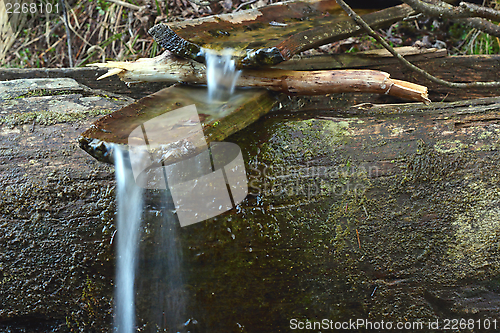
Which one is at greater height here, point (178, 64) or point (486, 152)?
point (178, 64)

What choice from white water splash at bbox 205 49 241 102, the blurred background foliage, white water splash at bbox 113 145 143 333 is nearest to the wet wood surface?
white water splash at bbox 205 49 241 102

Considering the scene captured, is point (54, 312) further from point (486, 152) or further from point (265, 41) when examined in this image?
point (486, 152)

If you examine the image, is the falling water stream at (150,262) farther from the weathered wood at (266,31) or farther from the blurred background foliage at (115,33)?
the blurred background foliage at (115,33)

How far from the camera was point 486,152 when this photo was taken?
1688 mm

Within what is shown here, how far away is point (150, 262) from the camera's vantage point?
1.61m

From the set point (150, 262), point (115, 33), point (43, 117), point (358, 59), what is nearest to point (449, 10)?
point (358, 59)

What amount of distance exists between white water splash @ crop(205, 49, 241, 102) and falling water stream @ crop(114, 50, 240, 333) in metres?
0.65

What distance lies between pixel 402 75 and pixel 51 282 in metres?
2.62

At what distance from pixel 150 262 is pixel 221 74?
1038 millimetres

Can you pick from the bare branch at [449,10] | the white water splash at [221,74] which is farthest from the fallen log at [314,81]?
Result: the bare branch at [449,10]

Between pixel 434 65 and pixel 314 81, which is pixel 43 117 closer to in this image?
pixel 314 81

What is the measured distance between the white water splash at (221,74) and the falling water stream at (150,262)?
0.65m

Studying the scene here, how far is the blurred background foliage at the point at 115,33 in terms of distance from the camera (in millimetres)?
3496

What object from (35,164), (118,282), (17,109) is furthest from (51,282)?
(17,109)
